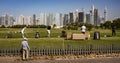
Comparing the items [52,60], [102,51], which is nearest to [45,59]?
[52,60]

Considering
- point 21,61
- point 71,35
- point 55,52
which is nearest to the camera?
point 21,61

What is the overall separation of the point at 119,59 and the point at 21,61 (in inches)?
300

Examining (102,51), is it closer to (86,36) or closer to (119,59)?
(119,59)

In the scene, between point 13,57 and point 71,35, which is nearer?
point 13,57

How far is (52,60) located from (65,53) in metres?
1.59

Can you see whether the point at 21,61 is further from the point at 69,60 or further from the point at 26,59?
the point at 69,60

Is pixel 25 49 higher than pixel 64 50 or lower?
higher

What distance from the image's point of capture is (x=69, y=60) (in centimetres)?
2100

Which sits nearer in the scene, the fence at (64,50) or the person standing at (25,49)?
the person standing at (25,49)

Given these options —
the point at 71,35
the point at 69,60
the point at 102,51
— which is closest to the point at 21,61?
the point at 69,60

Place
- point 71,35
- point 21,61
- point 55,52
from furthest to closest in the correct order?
point 71,35, point 55,52, point 21,61

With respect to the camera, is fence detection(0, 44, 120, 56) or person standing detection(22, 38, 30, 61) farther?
fence detection(0, 44, 120, 56)

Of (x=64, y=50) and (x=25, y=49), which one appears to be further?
(x=64, y=50)

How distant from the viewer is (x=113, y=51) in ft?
75.5
